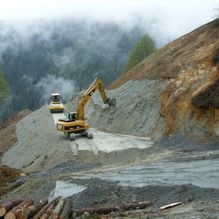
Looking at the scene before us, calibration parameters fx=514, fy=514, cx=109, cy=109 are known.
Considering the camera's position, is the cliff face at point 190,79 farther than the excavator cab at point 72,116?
No

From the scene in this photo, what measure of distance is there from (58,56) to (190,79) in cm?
8586

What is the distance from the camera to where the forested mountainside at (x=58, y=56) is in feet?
320

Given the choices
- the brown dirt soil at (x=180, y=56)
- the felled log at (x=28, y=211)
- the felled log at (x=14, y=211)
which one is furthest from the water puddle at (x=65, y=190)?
the brown dirt soil at (x=180, y=56)

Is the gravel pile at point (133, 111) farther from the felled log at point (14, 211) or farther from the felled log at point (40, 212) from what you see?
the felled log at point (14, 211)

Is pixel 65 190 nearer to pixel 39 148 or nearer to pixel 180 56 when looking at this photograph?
pixel 39 148

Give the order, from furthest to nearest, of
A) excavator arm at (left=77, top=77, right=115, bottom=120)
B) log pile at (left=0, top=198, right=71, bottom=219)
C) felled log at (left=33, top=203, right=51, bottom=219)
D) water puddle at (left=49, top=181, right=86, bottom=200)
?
excavator arm at (left=77, top=77, right=115, bottom=120)
water puddle at (left=49, top=181, right=86, bottom=200)
felled log at (left=33, top=203, right=51, bottom=219)
log pile at (left=0, top=198, right=71, bottom=219)

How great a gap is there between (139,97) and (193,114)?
21.7 feet

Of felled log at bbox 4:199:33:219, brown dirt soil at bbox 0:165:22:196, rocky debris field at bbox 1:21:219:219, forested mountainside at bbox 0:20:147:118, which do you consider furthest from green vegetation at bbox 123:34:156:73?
felled log at bbox 4:199:33:219

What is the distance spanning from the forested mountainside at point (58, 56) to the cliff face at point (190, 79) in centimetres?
5033

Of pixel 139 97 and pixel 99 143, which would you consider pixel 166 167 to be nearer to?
pixel 99 143

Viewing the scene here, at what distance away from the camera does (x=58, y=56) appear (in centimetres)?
11606

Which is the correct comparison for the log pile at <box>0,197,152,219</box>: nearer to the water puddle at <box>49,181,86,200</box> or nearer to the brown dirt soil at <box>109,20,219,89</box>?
the water puddle at <box>49,181,86,200</box>

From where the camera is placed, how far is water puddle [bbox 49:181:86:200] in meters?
18.1

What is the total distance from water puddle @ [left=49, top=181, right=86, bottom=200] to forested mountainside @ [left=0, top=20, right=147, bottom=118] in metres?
66.1
